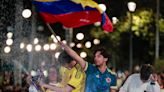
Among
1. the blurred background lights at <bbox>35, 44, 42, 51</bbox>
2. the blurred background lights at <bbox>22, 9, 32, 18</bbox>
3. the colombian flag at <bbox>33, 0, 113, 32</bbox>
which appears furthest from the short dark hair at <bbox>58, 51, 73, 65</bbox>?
the blurred background lights at <bbox>35, 44, 42, 51</bbox>

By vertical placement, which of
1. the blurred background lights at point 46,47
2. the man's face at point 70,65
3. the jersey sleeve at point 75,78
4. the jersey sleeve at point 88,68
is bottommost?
the jersey sleeve at point 75,78

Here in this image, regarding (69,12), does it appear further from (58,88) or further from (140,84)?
(58,88)

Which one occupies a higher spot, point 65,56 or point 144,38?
point 144,38

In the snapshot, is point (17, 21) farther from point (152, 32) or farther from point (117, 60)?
point (117, 60)

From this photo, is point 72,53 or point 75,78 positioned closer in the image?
point 72,53

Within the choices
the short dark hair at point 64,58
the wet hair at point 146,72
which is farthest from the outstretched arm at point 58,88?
the wet hair at point 146,72

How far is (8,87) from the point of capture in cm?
1856

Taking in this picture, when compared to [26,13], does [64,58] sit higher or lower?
lower

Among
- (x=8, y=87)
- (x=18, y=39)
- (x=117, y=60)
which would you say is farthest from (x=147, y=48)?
(x=8, y=87)

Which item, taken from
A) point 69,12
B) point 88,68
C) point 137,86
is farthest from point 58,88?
point 69,12

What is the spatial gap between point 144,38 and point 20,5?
96.9 feet

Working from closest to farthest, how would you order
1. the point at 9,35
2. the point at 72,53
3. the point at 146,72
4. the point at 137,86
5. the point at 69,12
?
the point at 72,53 < the point at 146,72 < the point at 137,86 < the point at 69,12 < the point at 9,35

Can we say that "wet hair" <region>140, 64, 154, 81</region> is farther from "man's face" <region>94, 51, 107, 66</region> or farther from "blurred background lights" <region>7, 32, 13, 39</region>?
"blurred background lights" <region>7, 32, 13, 39</region>

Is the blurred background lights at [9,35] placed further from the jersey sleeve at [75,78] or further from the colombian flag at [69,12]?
the jersey sleeve at [75,78]
